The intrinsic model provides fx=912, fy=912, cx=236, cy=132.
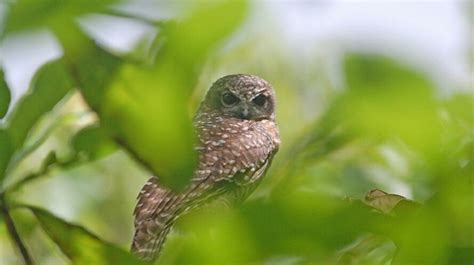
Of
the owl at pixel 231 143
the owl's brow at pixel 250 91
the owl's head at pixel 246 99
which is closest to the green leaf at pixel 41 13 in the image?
the owl at pixel 231 143

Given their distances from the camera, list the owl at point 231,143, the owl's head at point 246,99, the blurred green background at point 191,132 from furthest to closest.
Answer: the owl's head at point 246,99 < the owl at point 231,143 < the blurred green background at point 191,132

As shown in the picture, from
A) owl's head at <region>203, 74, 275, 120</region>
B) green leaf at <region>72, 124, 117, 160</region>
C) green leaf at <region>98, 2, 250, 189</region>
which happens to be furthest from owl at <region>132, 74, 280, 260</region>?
green leaf at <region>98, 2, 250, 189</region>

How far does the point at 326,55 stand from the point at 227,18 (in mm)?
74

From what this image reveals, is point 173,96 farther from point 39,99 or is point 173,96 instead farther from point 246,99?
point 246,99

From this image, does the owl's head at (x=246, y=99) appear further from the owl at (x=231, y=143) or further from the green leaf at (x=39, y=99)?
the green leaf at (x=39, y=99)

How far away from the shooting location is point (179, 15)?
0.38 meters

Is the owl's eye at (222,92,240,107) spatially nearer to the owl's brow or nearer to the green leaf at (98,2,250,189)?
the owl's brow

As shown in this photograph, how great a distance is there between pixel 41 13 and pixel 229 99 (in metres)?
2.87

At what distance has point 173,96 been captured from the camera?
14.3 inches

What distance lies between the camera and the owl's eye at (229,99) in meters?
3.18

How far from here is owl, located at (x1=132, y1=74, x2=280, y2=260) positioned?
5.60 feet

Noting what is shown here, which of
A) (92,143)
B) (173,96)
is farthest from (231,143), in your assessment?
(173,96)

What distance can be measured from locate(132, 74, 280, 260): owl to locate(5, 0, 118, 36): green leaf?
95 centimetres

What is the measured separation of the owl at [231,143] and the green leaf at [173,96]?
3.01 feet
